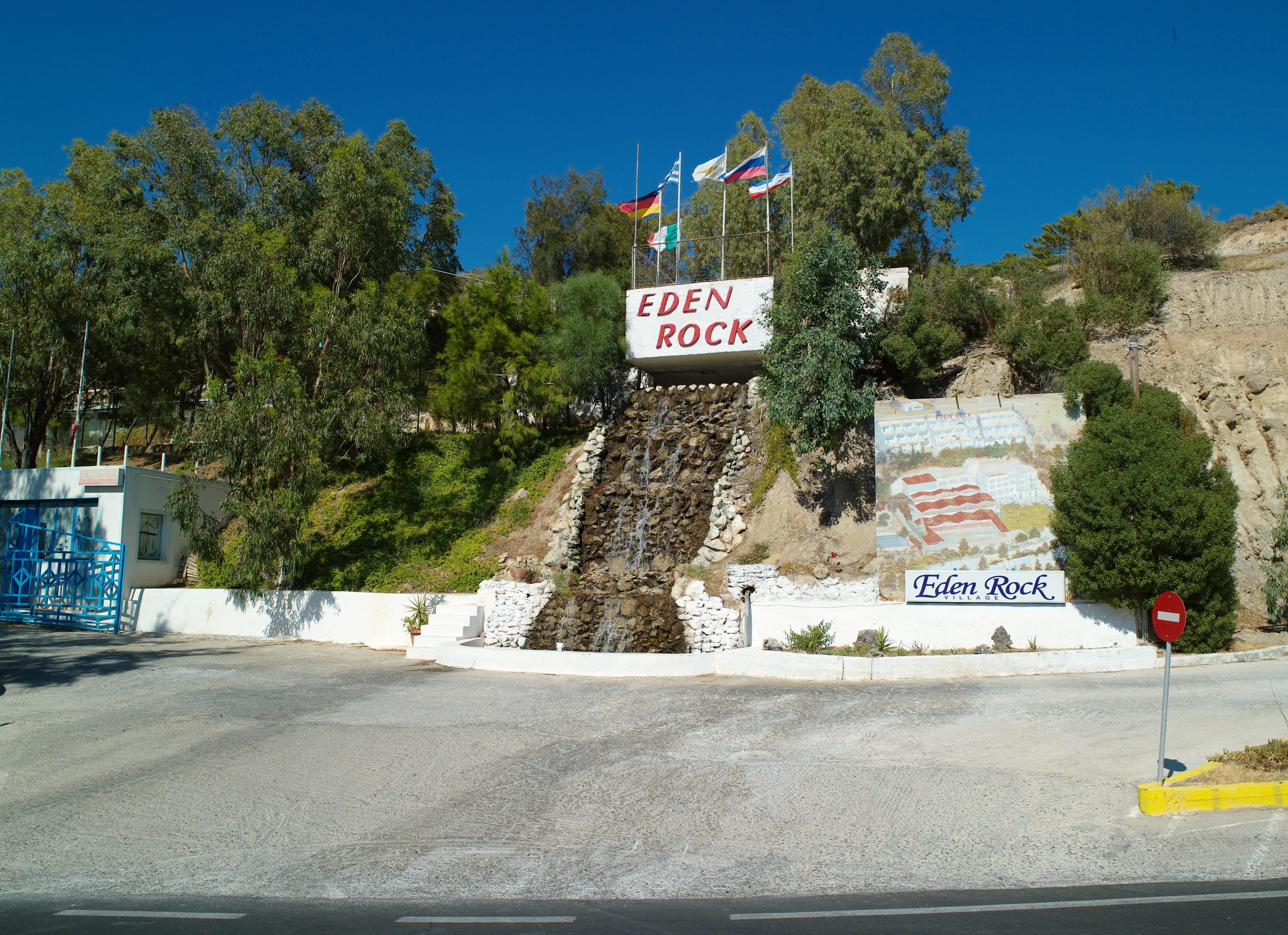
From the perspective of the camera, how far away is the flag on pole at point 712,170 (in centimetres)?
2911

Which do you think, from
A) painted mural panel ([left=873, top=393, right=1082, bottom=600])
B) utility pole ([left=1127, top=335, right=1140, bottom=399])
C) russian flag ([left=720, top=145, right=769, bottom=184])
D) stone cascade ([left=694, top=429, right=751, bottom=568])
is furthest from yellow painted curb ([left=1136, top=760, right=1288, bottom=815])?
russian flag ([left=720, top=145, right=769, bottom=184])

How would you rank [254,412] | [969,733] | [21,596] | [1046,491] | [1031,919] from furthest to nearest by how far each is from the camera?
[21,596] → [254,412] → [1046,491] → [969,733] → [1031,919]

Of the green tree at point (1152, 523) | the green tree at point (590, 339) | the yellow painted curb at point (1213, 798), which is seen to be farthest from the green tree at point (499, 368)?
the yellow painted curb at point (1213, 798)

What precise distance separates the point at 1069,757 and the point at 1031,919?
16.6 ft

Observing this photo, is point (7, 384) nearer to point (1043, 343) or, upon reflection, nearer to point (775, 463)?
point (775, 463)

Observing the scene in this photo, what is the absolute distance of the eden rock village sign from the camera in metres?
28.6

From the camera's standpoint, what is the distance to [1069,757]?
33.5 ft

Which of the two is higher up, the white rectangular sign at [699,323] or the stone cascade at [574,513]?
the white rectangular sign at [699,323]

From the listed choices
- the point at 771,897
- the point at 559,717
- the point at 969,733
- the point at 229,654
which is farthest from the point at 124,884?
the point at 229,654

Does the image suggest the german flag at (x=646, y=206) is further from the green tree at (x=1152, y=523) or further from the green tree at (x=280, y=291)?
the green tree at (x=1152, y=523)

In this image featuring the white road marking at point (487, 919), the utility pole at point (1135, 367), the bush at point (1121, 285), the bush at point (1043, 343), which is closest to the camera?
the white road marking at point (487, 919)

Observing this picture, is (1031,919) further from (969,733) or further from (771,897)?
(969,733)

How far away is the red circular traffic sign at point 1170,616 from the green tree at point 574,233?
36.8 m

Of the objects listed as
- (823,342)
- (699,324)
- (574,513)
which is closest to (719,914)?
(823,342)
